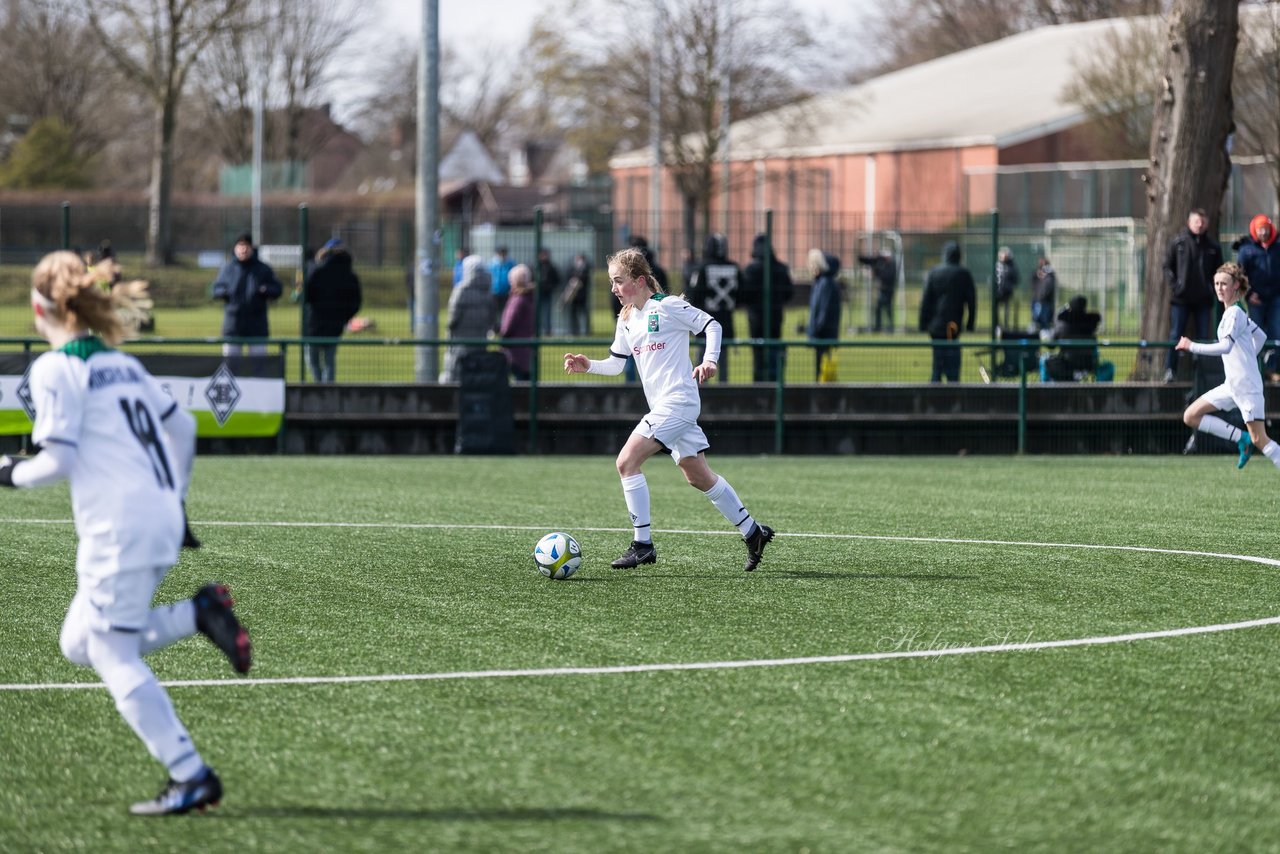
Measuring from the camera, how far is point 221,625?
562 centimetres

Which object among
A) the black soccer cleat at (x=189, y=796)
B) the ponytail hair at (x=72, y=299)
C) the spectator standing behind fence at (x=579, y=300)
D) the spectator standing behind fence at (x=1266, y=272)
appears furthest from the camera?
A: the spectator standing behind fence at (x=579, y=300)

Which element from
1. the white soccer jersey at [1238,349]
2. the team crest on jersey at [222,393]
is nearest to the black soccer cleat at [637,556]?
the white soccer jersey at [1238,349]

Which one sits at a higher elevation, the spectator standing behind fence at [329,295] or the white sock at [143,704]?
the spectator standing behind fence at [329,295]

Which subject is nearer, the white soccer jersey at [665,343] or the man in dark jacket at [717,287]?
the white soccer jersey at [665,343]

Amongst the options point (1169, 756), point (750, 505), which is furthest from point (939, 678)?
point (750, 505)

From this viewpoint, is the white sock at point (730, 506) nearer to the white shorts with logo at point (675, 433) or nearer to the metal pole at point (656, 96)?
the white shorts with logo at point (675, 433)

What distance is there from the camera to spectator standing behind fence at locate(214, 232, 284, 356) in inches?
812

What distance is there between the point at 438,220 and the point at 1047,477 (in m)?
8.31

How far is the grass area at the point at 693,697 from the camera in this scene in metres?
5.51

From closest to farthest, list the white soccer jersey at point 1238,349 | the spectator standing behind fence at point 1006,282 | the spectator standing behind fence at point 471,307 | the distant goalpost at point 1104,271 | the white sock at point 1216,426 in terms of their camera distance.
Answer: the white soccer jersey at point 1238,349, the white sock at point 1216,426, the spectator standing behind fence at point 471,307, the distant goalpost at point 1104,271, the spectator standing behind fence at point 1006,282

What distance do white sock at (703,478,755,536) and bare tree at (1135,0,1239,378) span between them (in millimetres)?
13118

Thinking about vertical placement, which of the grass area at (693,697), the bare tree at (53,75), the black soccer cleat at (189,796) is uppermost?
the bare tree at (53,75)

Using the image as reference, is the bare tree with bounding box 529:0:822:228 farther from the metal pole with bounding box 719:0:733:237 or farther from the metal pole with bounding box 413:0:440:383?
the metal pole with bounding box 413:0:440:383

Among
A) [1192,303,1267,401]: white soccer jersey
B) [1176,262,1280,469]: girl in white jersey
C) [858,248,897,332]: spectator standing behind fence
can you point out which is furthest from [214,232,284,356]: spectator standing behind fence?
[858,248,897,332]: spectator standing behind fence
